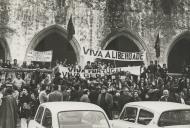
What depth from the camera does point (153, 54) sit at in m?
24.0

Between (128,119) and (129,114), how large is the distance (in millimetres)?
136

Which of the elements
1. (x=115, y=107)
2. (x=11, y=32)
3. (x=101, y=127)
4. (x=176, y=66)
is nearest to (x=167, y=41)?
(x=176, y=66)

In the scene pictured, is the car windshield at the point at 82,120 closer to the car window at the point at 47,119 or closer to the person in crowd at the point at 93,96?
the car window at the point at 47,119

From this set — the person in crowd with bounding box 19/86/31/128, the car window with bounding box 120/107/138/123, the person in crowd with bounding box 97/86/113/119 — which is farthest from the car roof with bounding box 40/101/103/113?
the person in crowd with bounding box 19/86/31/128

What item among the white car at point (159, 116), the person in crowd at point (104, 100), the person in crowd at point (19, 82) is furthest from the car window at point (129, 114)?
the person in crowd at point (19, 82)

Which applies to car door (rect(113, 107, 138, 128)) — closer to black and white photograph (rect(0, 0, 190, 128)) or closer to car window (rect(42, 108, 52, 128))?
car window (rect(42, 108, 52, 128))

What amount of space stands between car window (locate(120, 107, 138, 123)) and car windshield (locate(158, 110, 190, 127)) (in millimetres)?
1004

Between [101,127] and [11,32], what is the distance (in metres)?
14.3

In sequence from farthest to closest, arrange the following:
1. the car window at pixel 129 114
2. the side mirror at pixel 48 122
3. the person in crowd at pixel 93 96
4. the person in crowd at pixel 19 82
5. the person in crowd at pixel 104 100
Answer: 1. the person in crowd at pixel 19 82
2. the person in crowd at pixel 93 96
3. the person in crowd at pixel 104 100
4. the car window at pixel 129 114
5. the side mirror at pixel 48 122

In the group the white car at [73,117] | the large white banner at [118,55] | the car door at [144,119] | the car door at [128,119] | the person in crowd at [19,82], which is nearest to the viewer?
the white car at [73,117]

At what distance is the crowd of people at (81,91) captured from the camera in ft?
40.7

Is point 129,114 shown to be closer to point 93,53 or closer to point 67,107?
point 67,107

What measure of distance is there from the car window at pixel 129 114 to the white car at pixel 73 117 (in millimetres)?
1744

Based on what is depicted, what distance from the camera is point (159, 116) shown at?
9.46 meters
